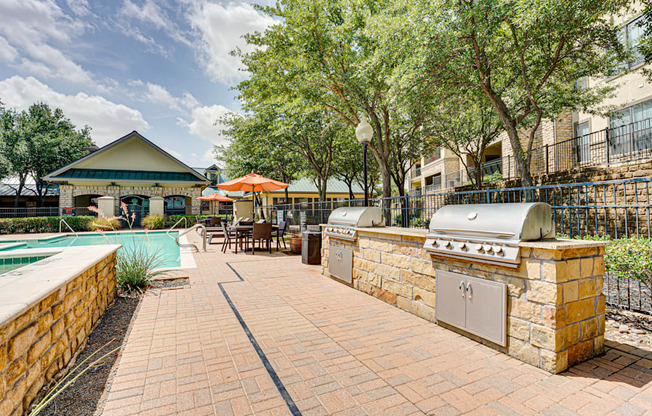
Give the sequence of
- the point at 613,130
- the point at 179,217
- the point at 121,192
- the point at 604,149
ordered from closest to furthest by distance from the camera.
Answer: the point at 604,149, the point at 613,130, the point at 179,217, the point at 121,192

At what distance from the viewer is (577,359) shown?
265 cm

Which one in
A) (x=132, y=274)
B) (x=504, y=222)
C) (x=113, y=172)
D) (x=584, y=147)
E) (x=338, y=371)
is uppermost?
(x=113, y=172)

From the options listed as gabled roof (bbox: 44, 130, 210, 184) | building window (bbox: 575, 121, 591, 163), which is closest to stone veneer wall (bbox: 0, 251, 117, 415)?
building window (bbox: 575, 121, 591, 163)

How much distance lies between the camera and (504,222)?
2.79m

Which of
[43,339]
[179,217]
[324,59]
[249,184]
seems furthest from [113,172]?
[43,339]

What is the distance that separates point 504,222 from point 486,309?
874 mm

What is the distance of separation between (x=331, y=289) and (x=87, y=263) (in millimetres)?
3454

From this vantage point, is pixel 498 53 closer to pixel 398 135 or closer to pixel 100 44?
pixel 398 135

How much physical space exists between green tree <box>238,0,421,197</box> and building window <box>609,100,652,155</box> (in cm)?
889

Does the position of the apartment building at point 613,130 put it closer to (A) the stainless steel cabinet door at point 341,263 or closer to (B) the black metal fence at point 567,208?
(B) the black metal fence at point 567,208

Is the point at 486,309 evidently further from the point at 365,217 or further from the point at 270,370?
the point at 365,217

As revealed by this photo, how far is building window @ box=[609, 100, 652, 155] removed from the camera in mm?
11438

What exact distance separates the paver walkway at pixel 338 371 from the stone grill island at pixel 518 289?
169 millimetres

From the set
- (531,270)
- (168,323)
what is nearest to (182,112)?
(168,323)
